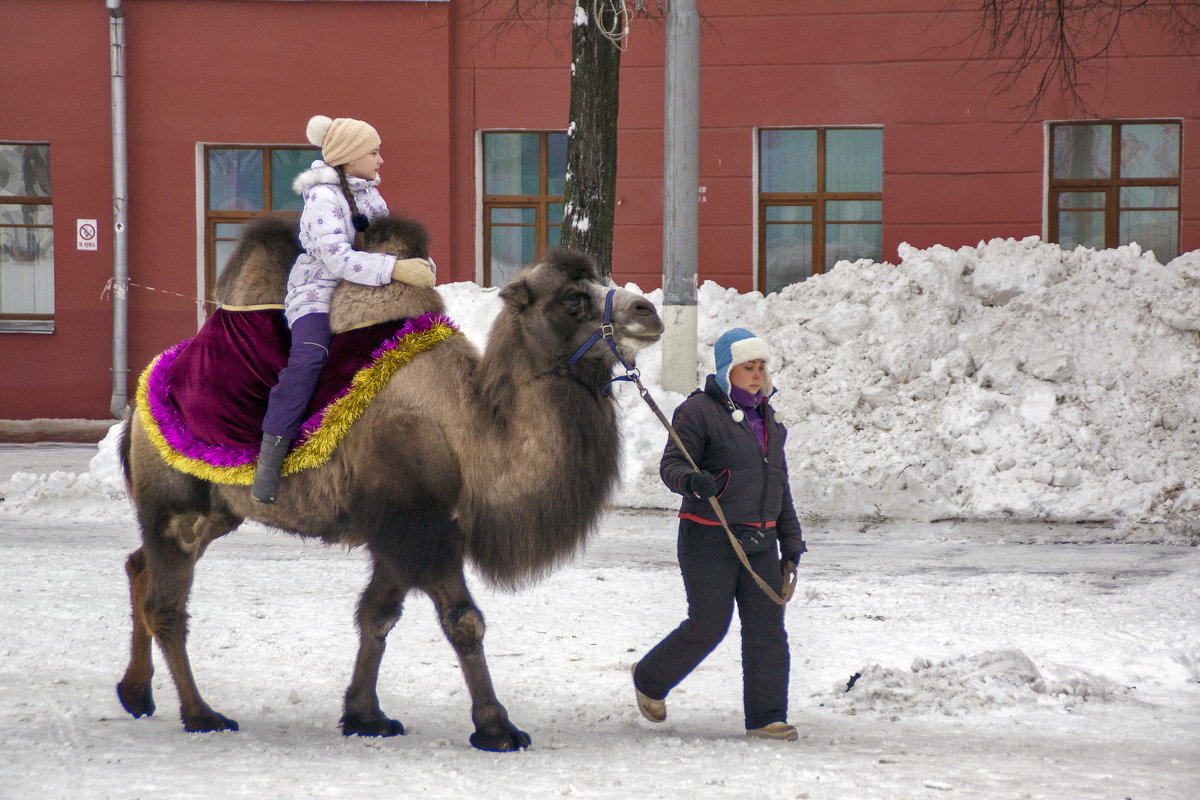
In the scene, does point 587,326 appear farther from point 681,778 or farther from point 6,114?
point 6,114

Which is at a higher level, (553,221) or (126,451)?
(553,221)

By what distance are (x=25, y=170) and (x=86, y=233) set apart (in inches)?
46.5

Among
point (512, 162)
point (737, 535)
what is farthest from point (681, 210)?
point (737, 535)

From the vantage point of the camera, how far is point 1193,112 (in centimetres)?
1614

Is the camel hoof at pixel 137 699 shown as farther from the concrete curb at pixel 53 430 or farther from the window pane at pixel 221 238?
the window pane at pixel 221 238

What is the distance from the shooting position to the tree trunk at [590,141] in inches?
496

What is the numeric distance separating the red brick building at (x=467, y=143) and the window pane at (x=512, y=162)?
26 millimetres

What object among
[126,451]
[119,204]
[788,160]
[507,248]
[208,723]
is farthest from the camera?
[507,248]

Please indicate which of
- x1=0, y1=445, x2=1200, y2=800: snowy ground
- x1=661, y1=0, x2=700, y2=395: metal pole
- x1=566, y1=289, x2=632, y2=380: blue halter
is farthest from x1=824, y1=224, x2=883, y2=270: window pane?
x1=566, y1=289, x2=632, y2=380: blue halter

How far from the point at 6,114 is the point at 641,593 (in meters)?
12.3

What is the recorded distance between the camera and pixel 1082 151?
16594mm

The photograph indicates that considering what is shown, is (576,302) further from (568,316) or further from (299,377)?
(299,377)

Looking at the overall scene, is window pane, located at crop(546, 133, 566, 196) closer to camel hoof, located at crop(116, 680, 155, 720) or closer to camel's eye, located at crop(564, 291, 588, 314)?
camel hoof, located at crop(116, 680, 155, 720)

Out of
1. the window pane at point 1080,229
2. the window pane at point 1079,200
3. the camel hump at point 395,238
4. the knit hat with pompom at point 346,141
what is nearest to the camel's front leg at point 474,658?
the camel hump at point 395,238
